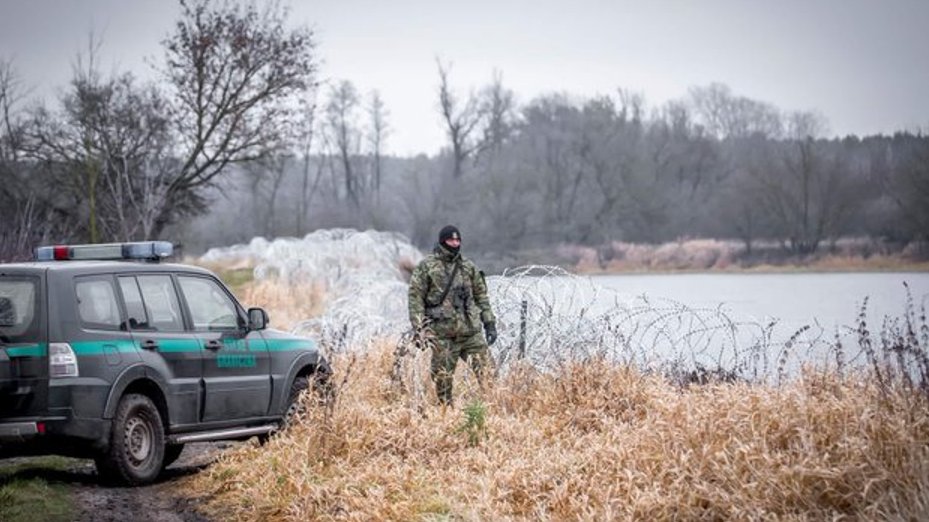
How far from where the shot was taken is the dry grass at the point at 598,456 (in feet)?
22.6

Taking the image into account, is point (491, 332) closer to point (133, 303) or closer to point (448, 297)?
point (448, 297)

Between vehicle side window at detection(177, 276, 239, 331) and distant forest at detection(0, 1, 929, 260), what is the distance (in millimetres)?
11910

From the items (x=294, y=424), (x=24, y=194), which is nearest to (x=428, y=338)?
(x=294, y=424)

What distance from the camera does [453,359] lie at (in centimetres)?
1239

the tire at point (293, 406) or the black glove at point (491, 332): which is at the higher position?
the black glove at point (491, 332)

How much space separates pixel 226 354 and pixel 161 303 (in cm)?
82

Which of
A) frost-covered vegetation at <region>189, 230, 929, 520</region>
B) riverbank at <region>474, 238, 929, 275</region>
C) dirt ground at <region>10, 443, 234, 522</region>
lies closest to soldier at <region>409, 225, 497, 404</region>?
frost-covered vegetation at <region>189, 230, 929, 520</region>

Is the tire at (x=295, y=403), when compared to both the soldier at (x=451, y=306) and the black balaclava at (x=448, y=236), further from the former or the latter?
the black balaclava at (x=448, y=236)

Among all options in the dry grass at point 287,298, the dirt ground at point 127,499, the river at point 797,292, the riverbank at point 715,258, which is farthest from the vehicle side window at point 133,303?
the riverbank at point 715,258

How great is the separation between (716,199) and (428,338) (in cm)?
4439

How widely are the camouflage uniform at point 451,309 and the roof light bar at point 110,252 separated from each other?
2894 millimetres

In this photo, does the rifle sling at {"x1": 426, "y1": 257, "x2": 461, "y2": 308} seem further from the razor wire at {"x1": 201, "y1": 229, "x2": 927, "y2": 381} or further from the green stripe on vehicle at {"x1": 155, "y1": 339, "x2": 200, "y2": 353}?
the green stripe on vehicle at {"x1": 155, "y1": 339, "x2": 200, "y2": 353}

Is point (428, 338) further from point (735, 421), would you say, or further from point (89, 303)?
point (735, 421)

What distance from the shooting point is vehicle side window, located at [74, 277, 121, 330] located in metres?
9.34
